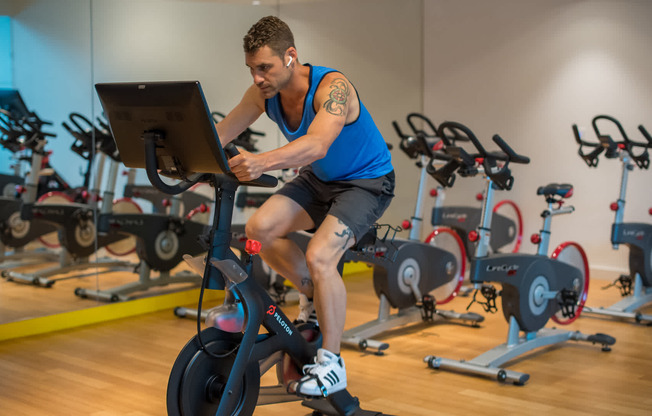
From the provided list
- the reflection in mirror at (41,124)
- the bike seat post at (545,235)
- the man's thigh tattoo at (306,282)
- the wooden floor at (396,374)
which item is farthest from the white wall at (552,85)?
the man's thigh tattoo at (306,282)

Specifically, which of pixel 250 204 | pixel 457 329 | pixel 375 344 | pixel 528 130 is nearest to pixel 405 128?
pixel 528 130

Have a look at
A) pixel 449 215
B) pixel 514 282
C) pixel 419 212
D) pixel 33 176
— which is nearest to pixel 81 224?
pixel 33 176

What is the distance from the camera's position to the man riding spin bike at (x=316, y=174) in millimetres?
2520

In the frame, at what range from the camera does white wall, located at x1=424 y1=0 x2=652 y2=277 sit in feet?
19.2

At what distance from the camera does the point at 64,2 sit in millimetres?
4688

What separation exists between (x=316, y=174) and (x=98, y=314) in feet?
8.56

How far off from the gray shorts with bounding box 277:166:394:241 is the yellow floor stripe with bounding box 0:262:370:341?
2435 mm

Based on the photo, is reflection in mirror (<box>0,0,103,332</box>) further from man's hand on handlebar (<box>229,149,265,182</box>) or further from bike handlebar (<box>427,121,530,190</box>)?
man's hand on handlebar (<box>229,149,265,182</box>)

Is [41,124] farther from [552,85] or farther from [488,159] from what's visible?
[552,85]

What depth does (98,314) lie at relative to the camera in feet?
16.3

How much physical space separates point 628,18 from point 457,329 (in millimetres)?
2964

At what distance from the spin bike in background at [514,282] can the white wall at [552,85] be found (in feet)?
6.45

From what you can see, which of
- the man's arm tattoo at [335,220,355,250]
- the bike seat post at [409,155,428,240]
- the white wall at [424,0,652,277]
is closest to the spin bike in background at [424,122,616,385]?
the bike seat post at [409,155,428,240]

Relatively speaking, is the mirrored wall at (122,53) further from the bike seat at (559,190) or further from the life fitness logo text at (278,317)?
the life fitness logo text at (278,317)
